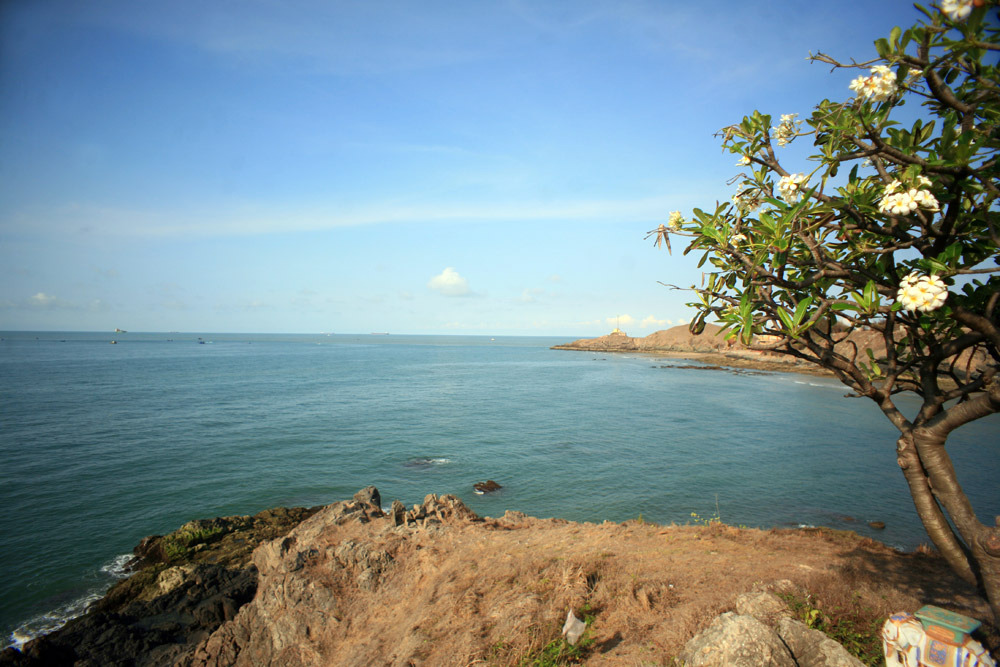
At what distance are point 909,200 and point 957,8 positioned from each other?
1312 mm

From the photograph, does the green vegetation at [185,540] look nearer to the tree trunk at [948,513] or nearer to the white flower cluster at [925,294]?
the tree trunk at [948,513]

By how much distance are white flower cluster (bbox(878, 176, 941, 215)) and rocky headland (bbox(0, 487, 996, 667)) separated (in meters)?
3.81

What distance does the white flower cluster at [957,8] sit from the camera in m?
3.27

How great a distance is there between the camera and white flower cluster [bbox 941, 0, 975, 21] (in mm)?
3265

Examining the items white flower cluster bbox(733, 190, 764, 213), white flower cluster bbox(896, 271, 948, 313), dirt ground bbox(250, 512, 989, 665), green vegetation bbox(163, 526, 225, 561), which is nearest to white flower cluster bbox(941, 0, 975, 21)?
white flower cluster bbox(896, 271, 948, 313)

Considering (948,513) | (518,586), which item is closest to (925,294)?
(948,513)

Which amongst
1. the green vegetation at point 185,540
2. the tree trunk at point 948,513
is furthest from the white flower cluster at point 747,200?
the green vegetation at point 185,540

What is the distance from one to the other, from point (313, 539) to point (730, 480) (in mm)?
17103

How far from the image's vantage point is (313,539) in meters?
Result: 10.3

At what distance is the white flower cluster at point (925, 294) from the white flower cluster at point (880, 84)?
153 centimetres

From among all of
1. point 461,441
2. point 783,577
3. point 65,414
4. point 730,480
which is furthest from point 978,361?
point 65,414

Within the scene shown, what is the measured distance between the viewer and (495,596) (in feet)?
23.0

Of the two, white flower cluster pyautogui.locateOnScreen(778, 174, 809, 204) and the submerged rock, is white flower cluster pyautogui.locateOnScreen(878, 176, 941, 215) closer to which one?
white flower cluster pyautogui.locateOnScreen(778, 174, 809, 204)

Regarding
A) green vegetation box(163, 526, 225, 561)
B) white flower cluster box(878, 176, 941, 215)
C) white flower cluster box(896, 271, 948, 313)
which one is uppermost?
white flower cluster box(878, 176, 941, 215)
